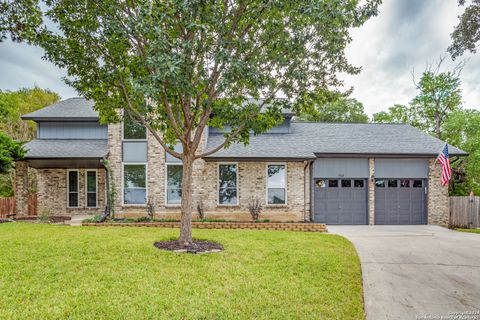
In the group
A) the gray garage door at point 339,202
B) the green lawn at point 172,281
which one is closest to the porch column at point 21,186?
the green lawn at point 172,281

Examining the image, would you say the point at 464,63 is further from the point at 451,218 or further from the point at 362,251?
the point at 362,251

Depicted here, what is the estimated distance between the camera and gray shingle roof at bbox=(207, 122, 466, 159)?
43.9 ft

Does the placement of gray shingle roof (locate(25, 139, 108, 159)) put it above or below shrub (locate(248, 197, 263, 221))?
above

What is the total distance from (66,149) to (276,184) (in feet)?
33.4

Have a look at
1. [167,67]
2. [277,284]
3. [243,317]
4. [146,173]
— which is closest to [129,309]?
[243,317]

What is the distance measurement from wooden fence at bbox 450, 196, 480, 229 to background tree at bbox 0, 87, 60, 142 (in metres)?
31.7

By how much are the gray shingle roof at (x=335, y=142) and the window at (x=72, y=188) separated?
23.3 ft

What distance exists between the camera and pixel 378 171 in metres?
14.0

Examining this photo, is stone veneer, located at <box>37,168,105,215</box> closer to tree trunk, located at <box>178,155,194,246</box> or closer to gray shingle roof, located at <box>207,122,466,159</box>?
gray shingle roof, located at <box>207,122,466,159</box>

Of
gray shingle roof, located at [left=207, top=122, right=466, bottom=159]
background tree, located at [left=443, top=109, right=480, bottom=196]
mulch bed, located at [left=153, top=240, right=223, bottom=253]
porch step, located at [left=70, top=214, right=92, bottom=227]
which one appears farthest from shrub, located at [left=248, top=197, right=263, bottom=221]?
background tree, located at [left=443, top=109, right=480, bottom=196]

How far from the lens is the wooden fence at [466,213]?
1366 centimetres

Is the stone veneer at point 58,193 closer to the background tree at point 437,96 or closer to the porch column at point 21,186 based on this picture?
the porch column at point 21,186

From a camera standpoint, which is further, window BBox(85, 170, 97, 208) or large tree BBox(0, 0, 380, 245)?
window BBox(85, 170, 97, 208)

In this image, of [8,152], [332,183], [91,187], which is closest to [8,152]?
[8,152]
